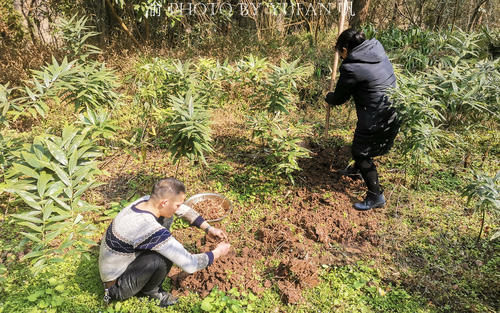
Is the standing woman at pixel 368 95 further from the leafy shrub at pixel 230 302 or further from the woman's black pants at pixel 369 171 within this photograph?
the leafy shrub at pixel 230 302

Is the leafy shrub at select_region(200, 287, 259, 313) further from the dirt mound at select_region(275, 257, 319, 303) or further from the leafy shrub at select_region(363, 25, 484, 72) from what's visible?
the leafy shrub at select_region(363, 25, 484, 72)

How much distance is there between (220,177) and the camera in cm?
412

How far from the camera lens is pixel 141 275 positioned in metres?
2.37

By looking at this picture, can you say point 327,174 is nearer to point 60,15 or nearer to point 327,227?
point 327,227

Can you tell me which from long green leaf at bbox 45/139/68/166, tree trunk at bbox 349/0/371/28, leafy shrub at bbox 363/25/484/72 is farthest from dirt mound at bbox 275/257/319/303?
tree trunk at bbox 349/0/371/28

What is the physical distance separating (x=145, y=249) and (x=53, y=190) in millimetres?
757

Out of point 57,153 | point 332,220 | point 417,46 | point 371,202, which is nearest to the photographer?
→ point 57,153

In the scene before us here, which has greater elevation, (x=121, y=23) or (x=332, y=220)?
(x=121, y=23)

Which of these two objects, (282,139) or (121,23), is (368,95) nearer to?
(282,139)

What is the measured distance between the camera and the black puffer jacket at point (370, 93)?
319 centimetres

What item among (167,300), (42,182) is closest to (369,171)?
(167,300)

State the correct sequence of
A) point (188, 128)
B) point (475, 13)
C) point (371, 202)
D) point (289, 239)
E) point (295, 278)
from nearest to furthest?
point (295, 278), point (188, 128), point (289, 239), point (371, 202), point (475, 13)

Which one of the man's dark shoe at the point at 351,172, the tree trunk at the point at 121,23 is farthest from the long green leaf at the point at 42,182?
the tree trunk at the point at 121,23

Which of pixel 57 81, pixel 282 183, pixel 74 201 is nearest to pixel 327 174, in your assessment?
pixel 282 183
